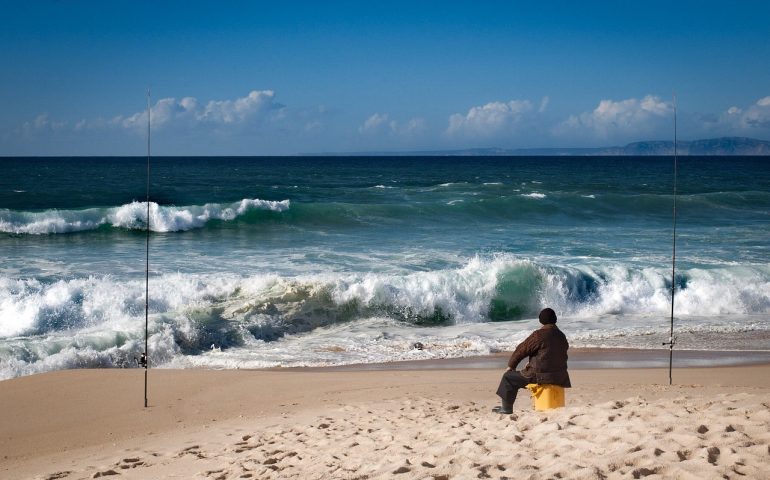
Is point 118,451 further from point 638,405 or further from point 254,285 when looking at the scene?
point 254,285

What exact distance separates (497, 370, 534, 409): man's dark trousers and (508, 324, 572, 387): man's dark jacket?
99 millimetres

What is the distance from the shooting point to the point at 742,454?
4.05 metres

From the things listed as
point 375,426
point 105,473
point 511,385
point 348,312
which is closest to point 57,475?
point 105,473

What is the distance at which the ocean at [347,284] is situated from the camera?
11148 millimetres

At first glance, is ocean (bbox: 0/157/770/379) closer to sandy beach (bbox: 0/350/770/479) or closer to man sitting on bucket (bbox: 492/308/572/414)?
sandy beach (bbox: 0/350/770/479)

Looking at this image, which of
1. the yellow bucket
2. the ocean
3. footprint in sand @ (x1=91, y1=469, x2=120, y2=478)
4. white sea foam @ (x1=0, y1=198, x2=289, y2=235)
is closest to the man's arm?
the yellow bucket

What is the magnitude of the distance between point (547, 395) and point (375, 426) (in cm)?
137

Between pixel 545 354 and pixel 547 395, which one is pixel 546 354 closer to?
pixel 545 354

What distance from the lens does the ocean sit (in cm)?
→ 1115

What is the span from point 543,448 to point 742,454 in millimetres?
1088

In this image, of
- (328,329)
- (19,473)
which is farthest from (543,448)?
(328,329)

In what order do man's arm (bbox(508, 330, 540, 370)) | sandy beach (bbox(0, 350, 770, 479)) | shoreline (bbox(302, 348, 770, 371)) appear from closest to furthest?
sandy beach (bbox(0, 350, 770, 479)) → man's arm (bbox(508, 330, 540, 370)) → shoreline (bbox(302, 348, 770, 371))

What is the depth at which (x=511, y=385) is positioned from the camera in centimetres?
594

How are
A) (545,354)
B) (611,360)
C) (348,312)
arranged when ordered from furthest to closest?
1. (348,312)
2. (611,360)
3. (545,354)
